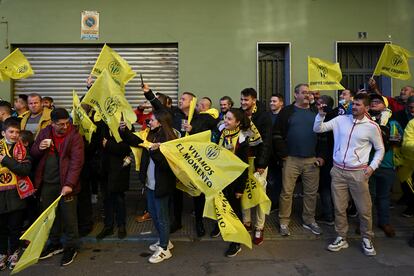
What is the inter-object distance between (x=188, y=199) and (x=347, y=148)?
376 cm

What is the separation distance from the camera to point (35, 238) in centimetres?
431

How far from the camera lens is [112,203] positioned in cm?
573

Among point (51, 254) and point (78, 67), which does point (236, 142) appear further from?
point (78, 67)

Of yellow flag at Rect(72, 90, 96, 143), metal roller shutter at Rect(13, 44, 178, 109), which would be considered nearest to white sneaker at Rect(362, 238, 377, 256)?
yellow flag at Rect(72, 90, 96, 143)

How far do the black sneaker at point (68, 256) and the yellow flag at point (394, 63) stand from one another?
5859 mm

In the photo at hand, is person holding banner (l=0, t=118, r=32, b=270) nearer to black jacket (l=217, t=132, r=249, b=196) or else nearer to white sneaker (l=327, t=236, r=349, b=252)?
black jacket (l=217, t=132, r=249, b=196)

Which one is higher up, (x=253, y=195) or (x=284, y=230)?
(x=253, y=195)

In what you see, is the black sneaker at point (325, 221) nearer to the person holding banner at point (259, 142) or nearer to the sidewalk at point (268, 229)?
the sidewalk at point (268, 229)

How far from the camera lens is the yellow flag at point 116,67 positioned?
5.26m

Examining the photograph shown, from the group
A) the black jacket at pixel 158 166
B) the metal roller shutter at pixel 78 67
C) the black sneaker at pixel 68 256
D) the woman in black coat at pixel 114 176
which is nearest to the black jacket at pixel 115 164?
the woman in black coat at pixel 114 176

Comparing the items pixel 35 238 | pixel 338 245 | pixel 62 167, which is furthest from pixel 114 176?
pixel 338 245

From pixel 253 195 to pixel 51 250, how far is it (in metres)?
2.72

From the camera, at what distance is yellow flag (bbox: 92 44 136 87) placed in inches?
207

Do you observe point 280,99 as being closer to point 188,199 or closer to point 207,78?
point 207,78
